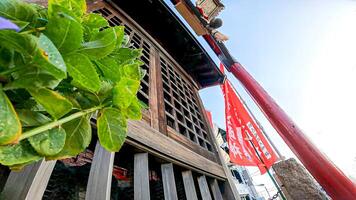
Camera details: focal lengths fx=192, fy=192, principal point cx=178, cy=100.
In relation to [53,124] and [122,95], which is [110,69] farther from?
[53,124]

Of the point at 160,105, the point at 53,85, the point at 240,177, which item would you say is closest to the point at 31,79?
the point at 53,85

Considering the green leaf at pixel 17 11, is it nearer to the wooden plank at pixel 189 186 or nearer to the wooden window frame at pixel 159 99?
the wooden window frame at pixel 159 99

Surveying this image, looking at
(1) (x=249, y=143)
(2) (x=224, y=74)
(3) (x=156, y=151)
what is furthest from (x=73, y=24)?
(2) (x=224, y=74)

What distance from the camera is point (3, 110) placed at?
10.8 inches

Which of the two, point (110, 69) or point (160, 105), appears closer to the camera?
point (110, 69)

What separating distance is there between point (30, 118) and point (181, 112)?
306 centimetres

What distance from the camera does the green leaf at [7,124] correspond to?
0.26 meters

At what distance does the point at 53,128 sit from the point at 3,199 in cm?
70

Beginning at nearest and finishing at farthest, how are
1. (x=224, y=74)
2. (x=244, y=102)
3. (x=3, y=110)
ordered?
1. (x=3, y=110)
2. (x=244, y=102)
3. (x=224, y=74)

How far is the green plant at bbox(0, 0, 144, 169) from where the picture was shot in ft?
0.98

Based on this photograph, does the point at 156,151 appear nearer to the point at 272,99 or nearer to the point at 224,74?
the point at 272,99

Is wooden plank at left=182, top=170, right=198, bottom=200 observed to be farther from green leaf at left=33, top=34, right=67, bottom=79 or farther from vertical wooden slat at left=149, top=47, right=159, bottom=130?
green leaf at left=33, top=34, right=67, bottom=79

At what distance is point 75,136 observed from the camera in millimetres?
450

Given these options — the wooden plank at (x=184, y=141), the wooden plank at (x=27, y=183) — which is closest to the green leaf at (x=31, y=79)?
the wooden plank at (x=27, y=183)
